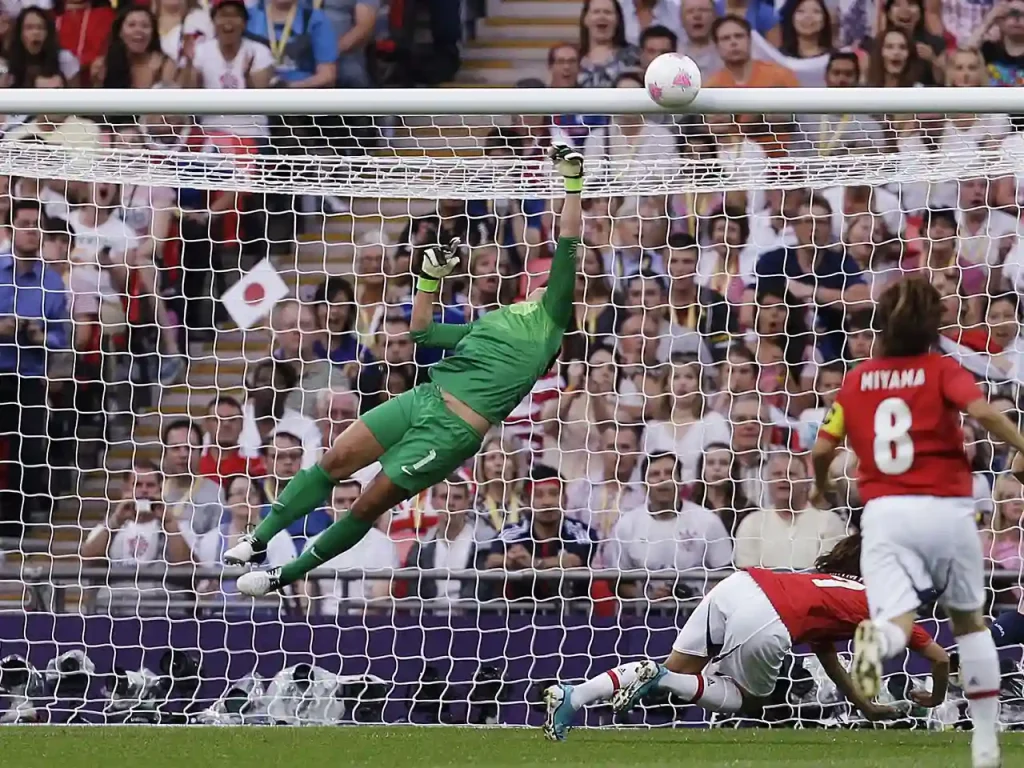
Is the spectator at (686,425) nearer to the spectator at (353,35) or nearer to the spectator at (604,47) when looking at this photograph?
the spectator at (604,47)

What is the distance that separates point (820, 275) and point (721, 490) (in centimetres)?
146

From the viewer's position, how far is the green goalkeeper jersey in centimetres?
719

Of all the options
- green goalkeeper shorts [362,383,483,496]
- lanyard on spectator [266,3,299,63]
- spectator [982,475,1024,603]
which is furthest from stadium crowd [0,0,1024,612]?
green goalkeeper shorts [362,383,483,496]

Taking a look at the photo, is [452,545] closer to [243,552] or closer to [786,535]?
[786,535]

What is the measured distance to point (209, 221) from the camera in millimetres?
10195

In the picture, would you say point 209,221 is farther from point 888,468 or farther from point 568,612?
point 888,468

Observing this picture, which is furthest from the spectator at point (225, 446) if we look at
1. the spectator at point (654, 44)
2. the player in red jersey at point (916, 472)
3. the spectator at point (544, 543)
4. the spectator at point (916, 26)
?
the player in red jersey at point (916, 472)

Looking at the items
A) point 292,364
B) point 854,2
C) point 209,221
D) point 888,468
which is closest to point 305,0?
point 209,221

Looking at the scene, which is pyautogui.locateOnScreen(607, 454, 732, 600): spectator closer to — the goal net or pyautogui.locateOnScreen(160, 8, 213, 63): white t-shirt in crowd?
the goal net

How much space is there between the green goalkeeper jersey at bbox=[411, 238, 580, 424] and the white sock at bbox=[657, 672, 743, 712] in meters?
1.44

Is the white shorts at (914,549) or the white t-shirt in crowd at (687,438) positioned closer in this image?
the white shorts at (914,549)

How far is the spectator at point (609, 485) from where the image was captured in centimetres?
956

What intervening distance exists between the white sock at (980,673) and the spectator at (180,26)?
8.01 metres

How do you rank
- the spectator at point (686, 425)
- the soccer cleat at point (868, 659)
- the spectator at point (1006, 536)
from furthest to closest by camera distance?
the spectator at point (686, 425)
the spectator at point (1006, 536)
the soccer cleat at point (868, 659)
